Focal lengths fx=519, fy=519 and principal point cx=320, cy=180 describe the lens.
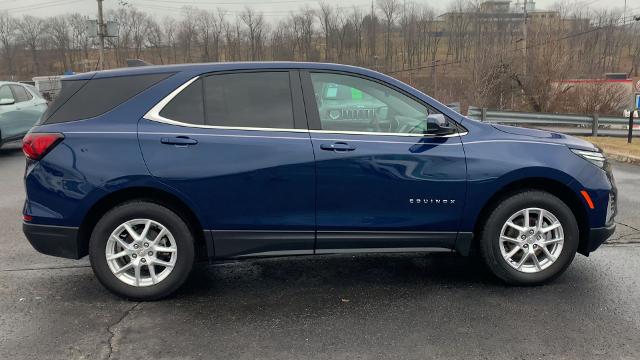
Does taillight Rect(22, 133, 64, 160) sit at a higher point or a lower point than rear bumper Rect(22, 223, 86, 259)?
higher

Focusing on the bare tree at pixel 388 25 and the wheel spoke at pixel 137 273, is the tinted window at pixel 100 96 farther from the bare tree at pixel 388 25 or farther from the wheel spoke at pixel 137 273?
the bare tree at pixel 388 25

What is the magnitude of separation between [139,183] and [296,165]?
113 centimetres

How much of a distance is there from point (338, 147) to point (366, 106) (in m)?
0.52

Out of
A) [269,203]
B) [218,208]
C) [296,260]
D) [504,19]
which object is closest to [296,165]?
[269,203]

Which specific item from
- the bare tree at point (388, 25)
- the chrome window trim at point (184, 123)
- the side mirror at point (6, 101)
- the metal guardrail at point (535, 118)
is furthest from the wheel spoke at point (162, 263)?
the bare tree at point (388, 25)

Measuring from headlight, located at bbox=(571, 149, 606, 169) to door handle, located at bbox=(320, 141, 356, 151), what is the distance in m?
1.82

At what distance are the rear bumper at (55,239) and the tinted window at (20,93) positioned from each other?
33.7 ft

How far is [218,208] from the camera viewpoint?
12.5ft

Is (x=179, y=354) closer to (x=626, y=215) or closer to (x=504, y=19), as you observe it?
(x=626, y=215)

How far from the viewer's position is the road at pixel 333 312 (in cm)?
320

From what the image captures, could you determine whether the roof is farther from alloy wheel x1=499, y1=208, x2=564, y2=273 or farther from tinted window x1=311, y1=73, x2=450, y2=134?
alloy wheel x1=499, y1=208, x2=564, y2=273

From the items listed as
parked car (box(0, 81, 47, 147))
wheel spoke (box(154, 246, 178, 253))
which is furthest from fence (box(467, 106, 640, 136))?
wheel spoke (box(154, 246, 178, 253))

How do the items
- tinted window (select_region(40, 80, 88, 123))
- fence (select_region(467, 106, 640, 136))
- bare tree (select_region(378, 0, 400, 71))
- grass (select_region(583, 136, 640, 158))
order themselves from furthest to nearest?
bare tree (select_region(378, 0, 400, 71)), fence (select_region(467, 106, 640, 136)), grass (select_region(583, 136, 640, 158)), tinted window (select_region(40, 80, 88, 123))

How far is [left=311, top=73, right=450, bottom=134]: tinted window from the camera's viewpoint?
3988 millimetres
